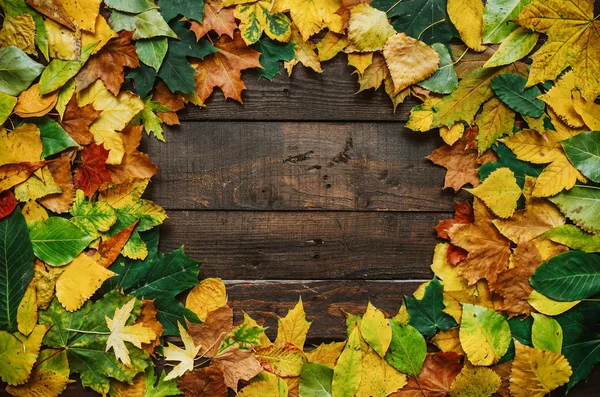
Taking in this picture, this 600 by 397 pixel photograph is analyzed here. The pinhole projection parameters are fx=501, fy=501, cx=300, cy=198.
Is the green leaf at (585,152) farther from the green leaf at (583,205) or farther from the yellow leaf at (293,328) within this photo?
the yellow leaf at (293,328)

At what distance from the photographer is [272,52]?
3.07 ft

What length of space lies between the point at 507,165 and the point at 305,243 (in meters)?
0.41

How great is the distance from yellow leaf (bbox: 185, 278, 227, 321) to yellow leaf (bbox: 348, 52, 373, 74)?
482 millimetres

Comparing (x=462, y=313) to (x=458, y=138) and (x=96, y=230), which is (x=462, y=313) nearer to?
(x=458, y=138)

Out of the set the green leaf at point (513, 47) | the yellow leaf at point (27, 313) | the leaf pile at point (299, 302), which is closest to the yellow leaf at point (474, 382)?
the leaf pile at point (299, 302)

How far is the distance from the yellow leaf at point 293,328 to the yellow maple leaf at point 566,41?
2.00 feet

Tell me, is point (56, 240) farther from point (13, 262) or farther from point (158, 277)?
point (158, 277)

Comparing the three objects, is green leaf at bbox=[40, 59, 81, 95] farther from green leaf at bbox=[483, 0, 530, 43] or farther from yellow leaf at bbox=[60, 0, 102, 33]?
green leaf at bbox=[483, 0, 530, 43]

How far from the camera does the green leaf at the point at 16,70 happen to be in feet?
2.92

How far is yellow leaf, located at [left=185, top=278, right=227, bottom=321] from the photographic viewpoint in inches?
38.1

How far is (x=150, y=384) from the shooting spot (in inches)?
37.8

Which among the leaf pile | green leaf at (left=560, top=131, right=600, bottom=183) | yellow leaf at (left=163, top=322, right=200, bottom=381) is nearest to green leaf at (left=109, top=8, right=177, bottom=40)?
the leaf pile

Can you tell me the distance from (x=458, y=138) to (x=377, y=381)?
0.49 metres

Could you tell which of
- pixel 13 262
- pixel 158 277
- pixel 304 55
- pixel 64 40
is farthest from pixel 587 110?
pixel 13 262
